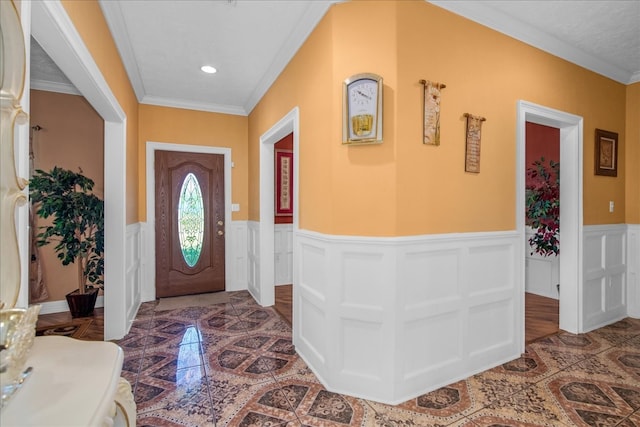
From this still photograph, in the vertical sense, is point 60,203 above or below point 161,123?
below

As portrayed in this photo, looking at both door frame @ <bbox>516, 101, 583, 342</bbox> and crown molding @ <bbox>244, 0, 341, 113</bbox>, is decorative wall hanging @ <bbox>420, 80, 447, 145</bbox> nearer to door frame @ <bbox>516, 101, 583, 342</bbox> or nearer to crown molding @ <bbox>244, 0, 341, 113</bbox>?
crown molding @ <bbox>244, 0, 341, 113</bbox>

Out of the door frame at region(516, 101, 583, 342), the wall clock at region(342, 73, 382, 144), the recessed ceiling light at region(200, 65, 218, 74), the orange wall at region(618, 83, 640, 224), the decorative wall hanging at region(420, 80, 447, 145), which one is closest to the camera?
the wall clock at region(342, 73, 382, 144)

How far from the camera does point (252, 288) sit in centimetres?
437

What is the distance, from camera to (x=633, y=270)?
3.44 meters

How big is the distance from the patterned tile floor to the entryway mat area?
0.84 meters

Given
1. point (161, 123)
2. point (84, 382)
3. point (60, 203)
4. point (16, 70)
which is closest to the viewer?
point (84, 382)

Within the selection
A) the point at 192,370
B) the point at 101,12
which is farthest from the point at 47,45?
the point at 192,370

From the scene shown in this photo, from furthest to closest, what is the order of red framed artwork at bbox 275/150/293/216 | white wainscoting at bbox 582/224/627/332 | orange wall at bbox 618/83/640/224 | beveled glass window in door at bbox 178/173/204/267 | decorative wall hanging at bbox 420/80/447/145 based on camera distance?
1. red framed artwork at bbox 275/150/293/216
2. beveled glass window in door at bbox 178/173/204/267
3. orange wall at bbox 618/83/640/224
4. white wainscoting at bbox 582/224/627/332
5. decorative wall hanging at bbox 420/80/447/145

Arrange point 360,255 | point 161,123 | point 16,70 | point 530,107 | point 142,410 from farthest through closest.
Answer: point 161,123
point 530,107
point 360,255
point 142,410
point 16,70

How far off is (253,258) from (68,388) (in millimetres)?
3602

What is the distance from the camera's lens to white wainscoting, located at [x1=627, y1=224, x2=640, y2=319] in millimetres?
3404

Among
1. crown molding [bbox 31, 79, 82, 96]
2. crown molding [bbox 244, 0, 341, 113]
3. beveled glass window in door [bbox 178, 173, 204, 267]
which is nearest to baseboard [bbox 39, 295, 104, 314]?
beveled glass window in door [bbox 178, 173, 204, 267]

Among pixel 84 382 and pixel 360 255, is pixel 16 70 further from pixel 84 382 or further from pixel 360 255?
pixel 360 255

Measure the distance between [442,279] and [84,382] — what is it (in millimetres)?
2006
